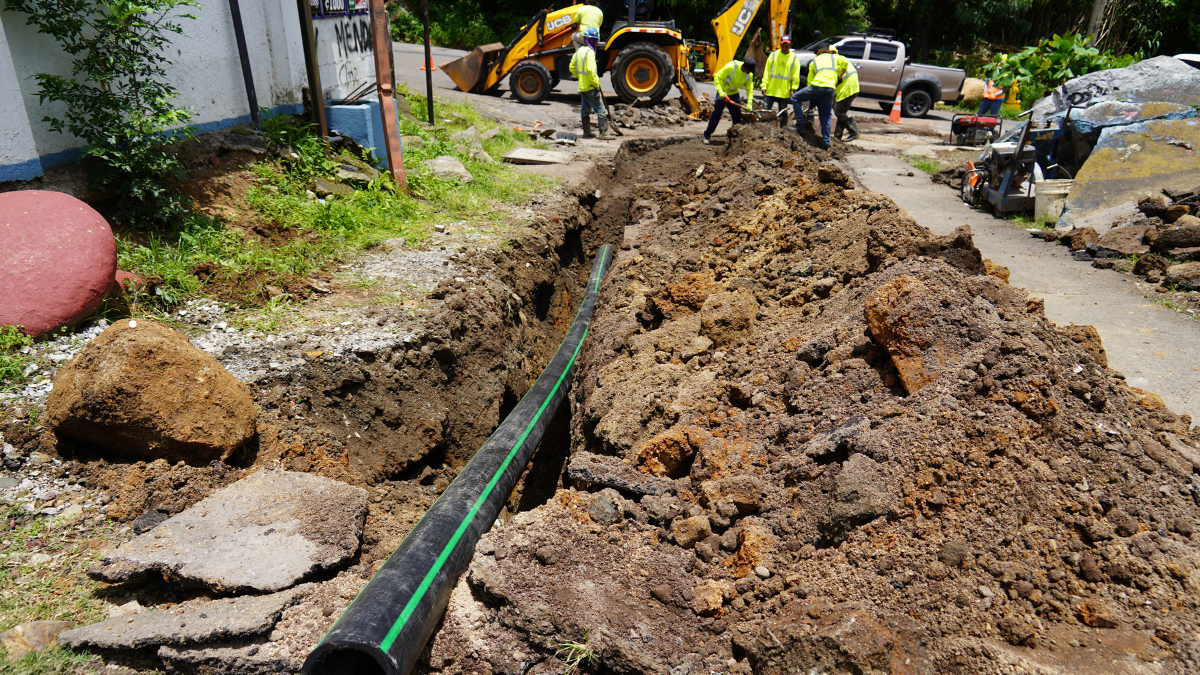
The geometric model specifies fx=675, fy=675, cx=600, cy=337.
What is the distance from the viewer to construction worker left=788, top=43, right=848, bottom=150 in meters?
10.5

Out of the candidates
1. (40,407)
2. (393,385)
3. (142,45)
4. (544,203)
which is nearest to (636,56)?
(544,203)

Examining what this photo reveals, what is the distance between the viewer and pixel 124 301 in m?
3.97

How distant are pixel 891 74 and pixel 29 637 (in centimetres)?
1822

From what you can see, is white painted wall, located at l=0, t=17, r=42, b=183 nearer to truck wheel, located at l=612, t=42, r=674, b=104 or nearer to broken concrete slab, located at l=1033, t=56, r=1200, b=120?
broken concrete slab, located at l=1033, t=56, r=1200, b=120

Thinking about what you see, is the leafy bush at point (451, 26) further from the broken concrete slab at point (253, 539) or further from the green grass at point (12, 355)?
the broken concrete slab at point (253, 539)

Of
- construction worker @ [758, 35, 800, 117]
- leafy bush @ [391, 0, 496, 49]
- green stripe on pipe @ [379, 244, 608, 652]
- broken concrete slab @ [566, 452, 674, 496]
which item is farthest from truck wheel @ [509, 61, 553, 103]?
broken concrete slab @ [566, 452, 674, 496]

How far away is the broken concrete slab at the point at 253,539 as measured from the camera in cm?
251

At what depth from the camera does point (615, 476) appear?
289 cm

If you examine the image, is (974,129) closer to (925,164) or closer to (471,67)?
(925,164)

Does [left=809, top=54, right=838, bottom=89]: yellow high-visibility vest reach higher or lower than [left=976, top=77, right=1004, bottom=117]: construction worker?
higher

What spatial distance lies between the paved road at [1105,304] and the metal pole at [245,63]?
683 cm

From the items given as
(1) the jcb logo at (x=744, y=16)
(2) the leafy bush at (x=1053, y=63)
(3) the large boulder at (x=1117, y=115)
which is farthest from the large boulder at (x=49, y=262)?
(2) the leafy bush at (x=1053, y=63)

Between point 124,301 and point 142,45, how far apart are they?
1900mm

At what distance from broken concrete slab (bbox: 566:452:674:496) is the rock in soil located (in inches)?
75.6
